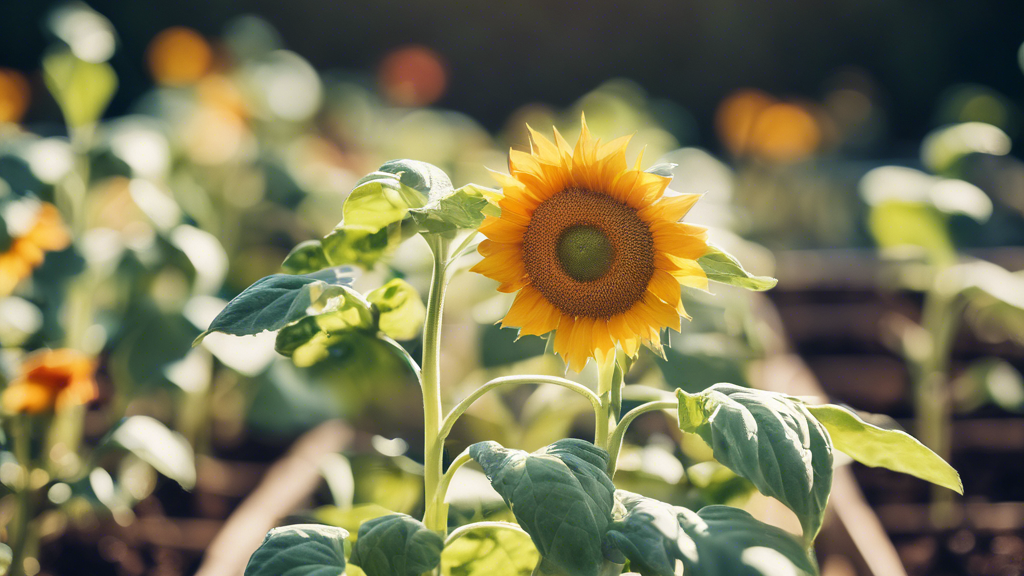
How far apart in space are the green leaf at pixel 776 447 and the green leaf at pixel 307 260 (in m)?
0.29

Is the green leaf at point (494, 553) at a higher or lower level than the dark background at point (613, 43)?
lower

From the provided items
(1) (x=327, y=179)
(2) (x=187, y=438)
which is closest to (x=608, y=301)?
(2) (x=187, y=438)

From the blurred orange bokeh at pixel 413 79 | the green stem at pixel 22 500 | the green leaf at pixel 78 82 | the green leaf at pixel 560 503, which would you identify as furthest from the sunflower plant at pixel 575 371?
the blurred orange bokeh at pixel 413 79

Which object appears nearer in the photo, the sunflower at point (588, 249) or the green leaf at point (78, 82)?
the sunflower at point (588, 249)

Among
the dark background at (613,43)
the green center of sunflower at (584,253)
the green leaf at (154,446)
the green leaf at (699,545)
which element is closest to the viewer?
the green leaf at (699,545)

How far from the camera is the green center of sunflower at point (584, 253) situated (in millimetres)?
427

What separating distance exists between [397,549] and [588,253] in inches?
8.3

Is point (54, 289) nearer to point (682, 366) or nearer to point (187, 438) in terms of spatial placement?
point (187, 438)

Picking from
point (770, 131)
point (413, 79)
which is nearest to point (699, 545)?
point (770, 131)

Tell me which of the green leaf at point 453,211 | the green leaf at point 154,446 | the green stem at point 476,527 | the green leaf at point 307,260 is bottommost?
the green leaf at point 154,446

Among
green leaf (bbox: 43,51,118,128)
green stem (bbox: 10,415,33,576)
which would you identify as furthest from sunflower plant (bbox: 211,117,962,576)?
green leaf (bbox: 43,51,118,128)

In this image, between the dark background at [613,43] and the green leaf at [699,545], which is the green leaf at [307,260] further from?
the dark background at [613,43]

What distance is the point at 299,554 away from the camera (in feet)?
1.26

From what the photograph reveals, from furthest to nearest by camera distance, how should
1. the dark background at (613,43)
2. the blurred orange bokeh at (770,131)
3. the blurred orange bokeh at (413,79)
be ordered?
1. the dark background at (613,43)
2. the blurred orange bokeh at (413,79)
3. the blurred orange bokeh at (770,131)
